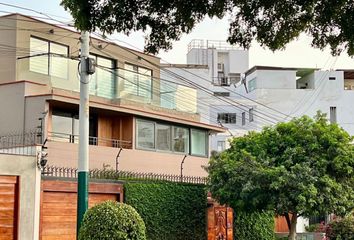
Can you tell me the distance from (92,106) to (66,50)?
3088 millimetres

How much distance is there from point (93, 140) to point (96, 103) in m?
1.85

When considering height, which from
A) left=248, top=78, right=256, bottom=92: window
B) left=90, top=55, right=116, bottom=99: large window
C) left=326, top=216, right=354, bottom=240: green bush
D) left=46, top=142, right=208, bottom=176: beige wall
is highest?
left=248, top=78, right=256, bottom=92: window

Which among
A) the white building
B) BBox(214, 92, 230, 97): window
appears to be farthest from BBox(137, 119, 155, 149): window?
BBox(214, 92, 230, 97): window

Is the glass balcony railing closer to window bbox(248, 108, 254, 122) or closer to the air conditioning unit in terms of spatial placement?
window bbox(248, 108, 254, 122)

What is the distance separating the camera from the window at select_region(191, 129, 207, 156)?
1220 inches

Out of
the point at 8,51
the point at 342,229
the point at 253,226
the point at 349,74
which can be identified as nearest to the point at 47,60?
the point at 8,51

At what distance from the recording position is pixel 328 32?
8695 millimetres

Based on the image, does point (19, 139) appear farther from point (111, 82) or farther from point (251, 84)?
point (251, 84)

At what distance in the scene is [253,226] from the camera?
77.8 ft

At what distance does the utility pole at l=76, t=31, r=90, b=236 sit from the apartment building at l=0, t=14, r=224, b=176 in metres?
7.54

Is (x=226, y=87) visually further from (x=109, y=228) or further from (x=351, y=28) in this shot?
(x=351, y=28)

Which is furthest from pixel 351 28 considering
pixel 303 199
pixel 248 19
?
pixel 303 199

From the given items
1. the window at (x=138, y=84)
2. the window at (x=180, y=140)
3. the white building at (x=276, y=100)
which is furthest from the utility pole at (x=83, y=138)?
the white building at (x=276, y=100)

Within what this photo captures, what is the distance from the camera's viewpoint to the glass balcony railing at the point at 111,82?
2505cm
